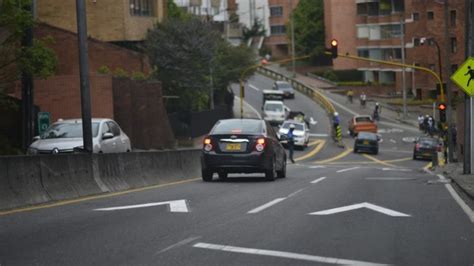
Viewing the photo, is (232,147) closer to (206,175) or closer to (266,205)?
(206,175)

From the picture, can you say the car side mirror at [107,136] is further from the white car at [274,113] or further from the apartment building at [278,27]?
the apartment building at [278,27]

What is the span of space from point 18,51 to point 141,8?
106 ft

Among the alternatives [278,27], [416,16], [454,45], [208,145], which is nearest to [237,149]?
[208,145]

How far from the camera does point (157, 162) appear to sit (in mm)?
24938

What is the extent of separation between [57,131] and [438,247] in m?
15.7

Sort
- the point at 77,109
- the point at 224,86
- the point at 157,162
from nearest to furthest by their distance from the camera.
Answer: the point at 157,162, the point at 77,109, the point at 224,86

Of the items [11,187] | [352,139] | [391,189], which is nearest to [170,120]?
[352,139]

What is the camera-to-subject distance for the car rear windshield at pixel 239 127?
22781 millimetres

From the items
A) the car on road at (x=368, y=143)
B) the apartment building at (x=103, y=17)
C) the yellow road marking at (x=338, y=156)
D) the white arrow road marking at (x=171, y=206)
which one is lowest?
the yellow road marking at (x=338, y=156)

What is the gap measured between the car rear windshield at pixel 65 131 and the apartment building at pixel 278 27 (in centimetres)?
11142

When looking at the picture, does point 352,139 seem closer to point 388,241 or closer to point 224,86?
point 224,86

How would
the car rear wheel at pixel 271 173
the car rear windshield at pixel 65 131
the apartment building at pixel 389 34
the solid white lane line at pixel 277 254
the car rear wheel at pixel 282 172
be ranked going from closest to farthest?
the solid white lane line at pixel 277 254 < the car rear wheel at pixel 271 173 < the car rear windshield at pixel 65 131 < the car rear wheel at pixel 282 172 < the apartment building at pixel 389 34

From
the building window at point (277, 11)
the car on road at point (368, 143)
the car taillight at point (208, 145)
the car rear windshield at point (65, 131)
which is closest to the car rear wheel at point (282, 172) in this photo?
the car taillight at point (208, 145)

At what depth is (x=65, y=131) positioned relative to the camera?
2497cm
